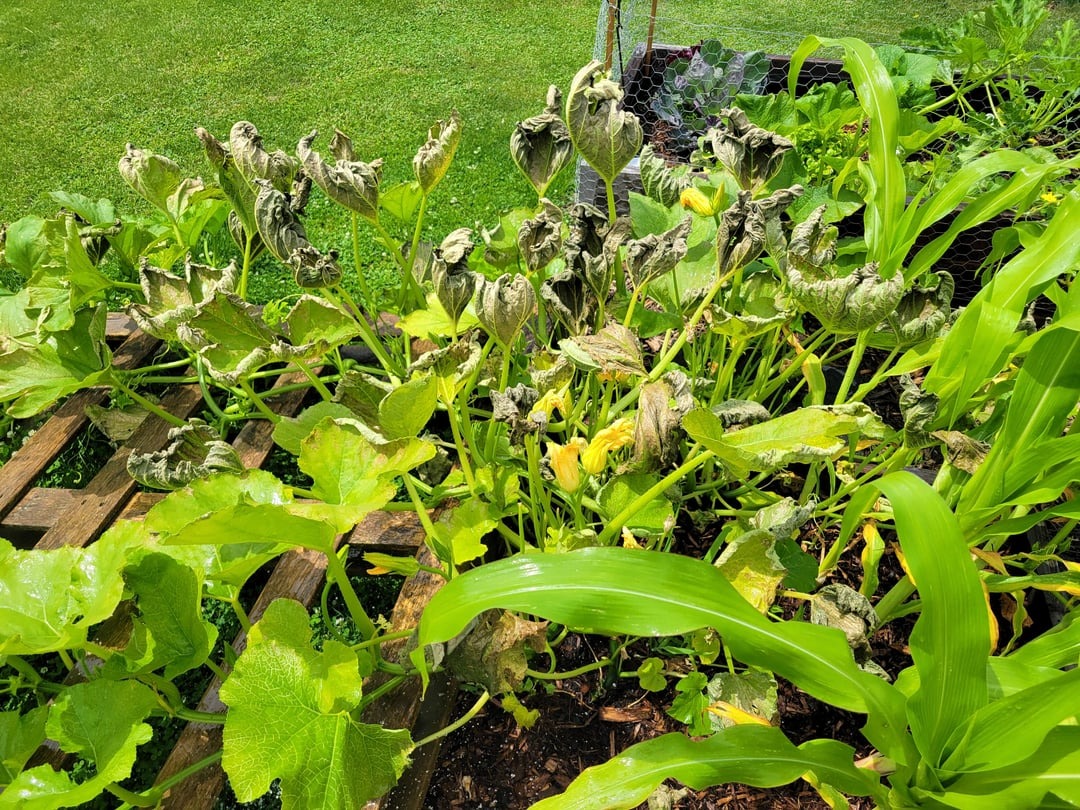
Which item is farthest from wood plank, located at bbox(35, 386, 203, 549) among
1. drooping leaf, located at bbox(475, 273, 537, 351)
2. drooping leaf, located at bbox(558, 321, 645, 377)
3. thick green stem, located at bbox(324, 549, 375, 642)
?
drooping leaf, located at bbox(558, 321, 645, 377)

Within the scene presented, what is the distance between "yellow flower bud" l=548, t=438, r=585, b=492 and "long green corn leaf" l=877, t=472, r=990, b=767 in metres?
0.41

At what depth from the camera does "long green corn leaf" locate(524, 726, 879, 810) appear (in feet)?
2.70

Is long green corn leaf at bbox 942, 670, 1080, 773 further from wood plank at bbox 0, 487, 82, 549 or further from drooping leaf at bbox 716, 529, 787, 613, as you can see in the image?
wood plank at bbox 0, 487, 82, 549

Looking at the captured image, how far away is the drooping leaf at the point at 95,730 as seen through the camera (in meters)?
0.88

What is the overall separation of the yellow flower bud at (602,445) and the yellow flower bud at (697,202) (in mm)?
550

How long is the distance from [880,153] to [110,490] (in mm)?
1627

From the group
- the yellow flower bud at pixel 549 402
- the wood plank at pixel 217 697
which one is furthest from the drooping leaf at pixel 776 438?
the wood plank at pixel 217 697

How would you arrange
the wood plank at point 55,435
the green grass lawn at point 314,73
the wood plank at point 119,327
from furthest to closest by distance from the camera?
the green grass lawn at point 314,73 → the wood plank at point 119,327 → the wood plank at point 55,435

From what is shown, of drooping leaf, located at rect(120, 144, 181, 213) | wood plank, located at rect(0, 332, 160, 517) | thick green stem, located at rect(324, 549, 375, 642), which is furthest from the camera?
drooping leaf, located at rect(120, 144, 181, 213)

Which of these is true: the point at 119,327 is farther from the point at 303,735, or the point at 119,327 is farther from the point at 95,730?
the point at 303,735

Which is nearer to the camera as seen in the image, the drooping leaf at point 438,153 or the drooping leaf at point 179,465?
the drooping leaf at point 179,465

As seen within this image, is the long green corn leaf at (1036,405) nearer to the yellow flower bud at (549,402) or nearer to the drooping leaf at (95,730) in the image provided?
the yellow flower bud at (549,402)

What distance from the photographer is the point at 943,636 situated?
82 cm

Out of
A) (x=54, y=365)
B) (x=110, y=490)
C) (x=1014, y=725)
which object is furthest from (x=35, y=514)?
(x=1014, y=725)
